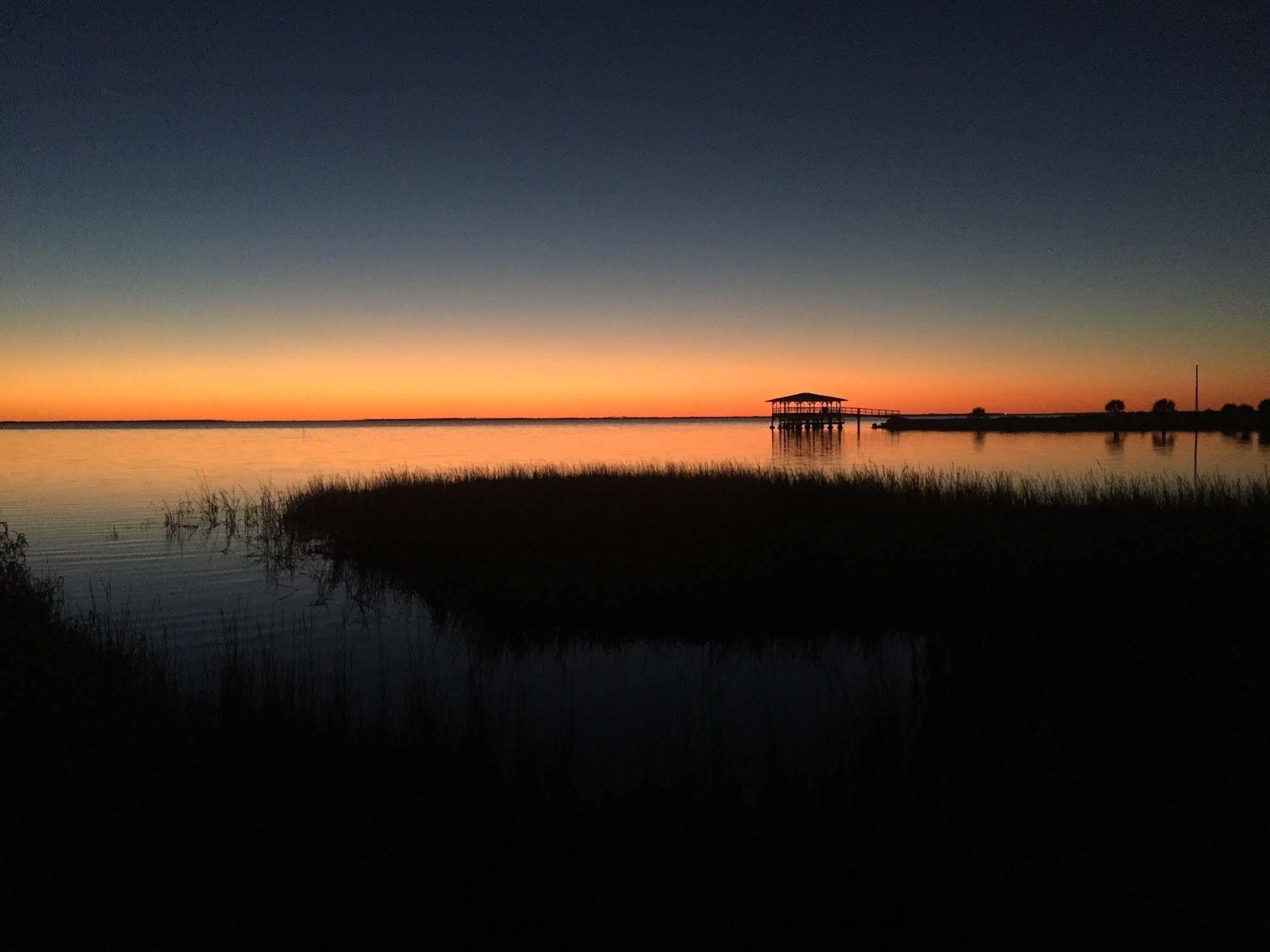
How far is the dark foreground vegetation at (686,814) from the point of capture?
13.7ft

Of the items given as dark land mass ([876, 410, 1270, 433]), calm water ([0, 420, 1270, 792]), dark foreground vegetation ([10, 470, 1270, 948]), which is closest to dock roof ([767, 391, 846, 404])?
dark land mass ([876, 410, 1270, 433])

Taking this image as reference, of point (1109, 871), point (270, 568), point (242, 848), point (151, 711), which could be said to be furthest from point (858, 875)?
point (270, 568)

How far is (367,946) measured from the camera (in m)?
4.04

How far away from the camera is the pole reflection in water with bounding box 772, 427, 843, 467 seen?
45562mm

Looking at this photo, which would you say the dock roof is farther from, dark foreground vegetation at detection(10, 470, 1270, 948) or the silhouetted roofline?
dark foreground vegetation at detection(10, 470, 1270, 948)

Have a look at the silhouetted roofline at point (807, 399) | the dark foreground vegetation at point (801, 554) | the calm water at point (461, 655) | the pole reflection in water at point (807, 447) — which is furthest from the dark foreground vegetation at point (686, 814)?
the silhouetted roofline at point (807, 399)

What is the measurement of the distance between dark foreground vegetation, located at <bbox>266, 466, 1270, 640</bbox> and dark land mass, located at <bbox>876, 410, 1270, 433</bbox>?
70227 millimetres

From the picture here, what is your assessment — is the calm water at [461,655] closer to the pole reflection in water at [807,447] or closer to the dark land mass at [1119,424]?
the pole reflection in water at [807,447]

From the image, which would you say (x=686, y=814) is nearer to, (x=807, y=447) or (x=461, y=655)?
(x=461, y=655)

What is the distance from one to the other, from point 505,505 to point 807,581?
33.8 ft

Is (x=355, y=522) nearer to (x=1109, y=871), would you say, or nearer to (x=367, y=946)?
(x=367, y=946)

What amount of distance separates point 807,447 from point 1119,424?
5539 centimetres

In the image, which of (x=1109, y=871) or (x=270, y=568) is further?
(x=270, y=568)

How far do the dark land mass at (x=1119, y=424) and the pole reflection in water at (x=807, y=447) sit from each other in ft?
62.9
